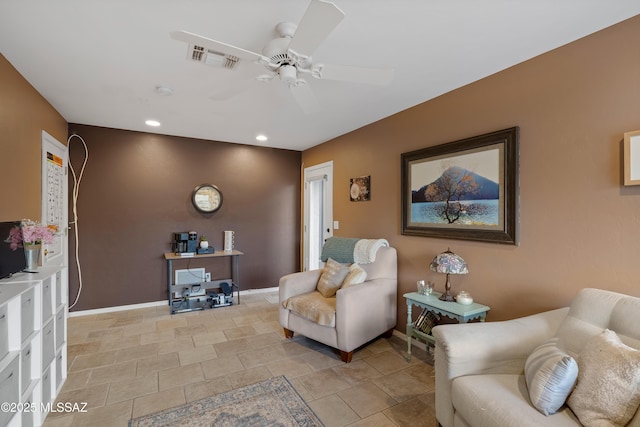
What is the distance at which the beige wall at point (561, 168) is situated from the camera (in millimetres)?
1767

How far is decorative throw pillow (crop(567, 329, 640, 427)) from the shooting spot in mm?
1176

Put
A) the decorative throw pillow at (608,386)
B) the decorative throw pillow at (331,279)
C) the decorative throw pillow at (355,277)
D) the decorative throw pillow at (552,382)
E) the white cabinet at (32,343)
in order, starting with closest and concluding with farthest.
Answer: the decorative throw pillow at (608,386), the decorative throw pillow at (552,382), the white cabinet at (32,343), the decorative throw pillow at (355,277), the decorative throw pillow at (331,279)

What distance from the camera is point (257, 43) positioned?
77.7 inches

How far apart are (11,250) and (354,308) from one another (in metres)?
2.51

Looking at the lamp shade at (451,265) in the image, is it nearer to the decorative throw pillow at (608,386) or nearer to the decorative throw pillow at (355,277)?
the decorative throw pillow at (355,277)

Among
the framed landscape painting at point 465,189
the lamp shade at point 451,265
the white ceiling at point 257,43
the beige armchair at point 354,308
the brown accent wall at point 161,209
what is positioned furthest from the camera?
the brown accent wall at point 161,209

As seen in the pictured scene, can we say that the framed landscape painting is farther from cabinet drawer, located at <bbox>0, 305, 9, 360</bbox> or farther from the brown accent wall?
cabinet drawer, located at <bbox>0, 305, 9, 360</bbox>

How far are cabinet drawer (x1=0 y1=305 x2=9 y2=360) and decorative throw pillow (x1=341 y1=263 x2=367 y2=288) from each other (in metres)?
2.35

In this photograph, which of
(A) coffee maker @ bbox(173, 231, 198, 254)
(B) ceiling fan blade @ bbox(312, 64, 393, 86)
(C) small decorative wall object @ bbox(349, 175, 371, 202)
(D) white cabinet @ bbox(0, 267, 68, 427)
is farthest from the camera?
(A) coffee maker @ bbox(173, 231, 198, 254)

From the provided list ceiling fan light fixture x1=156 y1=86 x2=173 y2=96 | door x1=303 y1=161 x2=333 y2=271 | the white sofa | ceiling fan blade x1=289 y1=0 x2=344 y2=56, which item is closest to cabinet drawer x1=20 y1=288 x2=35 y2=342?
ceiling fan light fixture x1=156 y1=86 x2=173 y2=96

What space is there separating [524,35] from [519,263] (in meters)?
1.54

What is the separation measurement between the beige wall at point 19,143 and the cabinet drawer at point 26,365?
1036 millimetres

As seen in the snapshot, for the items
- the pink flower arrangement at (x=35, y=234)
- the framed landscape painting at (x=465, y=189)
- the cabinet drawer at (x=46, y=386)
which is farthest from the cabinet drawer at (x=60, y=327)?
the framed landscape painting at (x=465, y=189)

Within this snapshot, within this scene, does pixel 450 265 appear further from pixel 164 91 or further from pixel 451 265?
pixel 164 91
